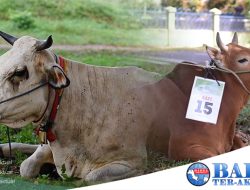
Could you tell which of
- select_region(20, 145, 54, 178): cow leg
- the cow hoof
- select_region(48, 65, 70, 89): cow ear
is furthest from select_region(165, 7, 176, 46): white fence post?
the cow hoof

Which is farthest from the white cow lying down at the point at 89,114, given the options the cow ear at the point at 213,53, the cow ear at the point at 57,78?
A: the cow ear at the point at 213,53

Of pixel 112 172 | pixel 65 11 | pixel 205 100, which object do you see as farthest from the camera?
pixel 112 172

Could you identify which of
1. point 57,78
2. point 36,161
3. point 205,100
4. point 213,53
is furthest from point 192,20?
point 36,161

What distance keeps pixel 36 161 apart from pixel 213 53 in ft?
4.74

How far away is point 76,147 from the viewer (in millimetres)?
4695

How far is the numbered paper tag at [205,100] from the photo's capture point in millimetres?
4410

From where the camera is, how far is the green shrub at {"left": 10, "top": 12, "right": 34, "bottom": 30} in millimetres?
4551

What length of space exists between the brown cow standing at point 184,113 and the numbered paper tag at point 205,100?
0.10 ft

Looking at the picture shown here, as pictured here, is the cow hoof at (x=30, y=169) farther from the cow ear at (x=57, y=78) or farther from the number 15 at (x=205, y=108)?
the number 15 at (x=205, y=108)

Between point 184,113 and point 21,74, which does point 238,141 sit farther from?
point 21,74

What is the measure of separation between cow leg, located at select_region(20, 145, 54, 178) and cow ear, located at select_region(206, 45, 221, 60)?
4.30 ft

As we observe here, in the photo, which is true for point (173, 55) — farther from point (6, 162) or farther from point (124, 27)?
point (6, 162)

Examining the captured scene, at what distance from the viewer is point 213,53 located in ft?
14.5

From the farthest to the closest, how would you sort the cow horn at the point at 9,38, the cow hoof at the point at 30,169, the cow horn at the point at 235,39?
the cow hoof at the point at 30,169 < the cow horn at the point at 9,38 < the cow horn at the point at 235,39
